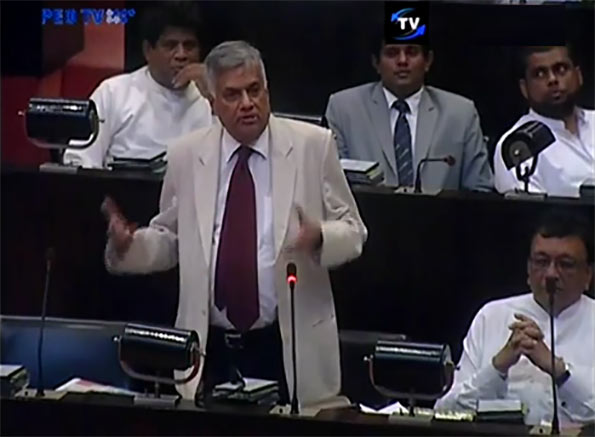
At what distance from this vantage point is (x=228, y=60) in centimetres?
349

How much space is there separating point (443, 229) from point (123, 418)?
98 cm

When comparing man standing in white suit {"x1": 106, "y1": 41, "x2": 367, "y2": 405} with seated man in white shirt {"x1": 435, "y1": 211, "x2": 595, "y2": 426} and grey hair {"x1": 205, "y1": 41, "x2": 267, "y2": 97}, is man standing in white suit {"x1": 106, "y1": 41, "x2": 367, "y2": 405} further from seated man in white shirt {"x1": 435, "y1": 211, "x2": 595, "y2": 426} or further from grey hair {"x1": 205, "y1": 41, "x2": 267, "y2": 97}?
seated man in white shirt {"x1": 435, "y1": 211, "x2": 595, "y2": 426}

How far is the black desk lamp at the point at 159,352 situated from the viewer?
307 cm

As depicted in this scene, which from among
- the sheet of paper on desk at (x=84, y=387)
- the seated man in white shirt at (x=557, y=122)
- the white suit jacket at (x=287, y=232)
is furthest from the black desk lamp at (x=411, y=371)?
the seated man in white shirt at (x=557, y=122)

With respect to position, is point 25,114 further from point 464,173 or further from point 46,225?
point 464,173

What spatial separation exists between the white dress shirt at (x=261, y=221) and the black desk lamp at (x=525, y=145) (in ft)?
1.89

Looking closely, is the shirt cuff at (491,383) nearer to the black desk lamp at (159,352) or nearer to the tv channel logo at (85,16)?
the black desk lamp at (159,352)

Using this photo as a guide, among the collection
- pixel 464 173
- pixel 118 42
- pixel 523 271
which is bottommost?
pixel 523 271

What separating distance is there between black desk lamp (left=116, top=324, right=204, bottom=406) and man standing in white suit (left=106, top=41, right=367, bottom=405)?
0.34m

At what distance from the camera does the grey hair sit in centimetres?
348

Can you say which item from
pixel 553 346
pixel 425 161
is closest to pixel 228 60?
pixel 425 161

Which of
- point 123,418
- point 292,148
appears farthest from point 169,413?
point 292,148

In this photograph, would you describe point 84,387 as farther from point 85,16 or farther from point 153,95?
point 85,16

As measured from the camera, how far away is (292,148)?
11.4 ft
